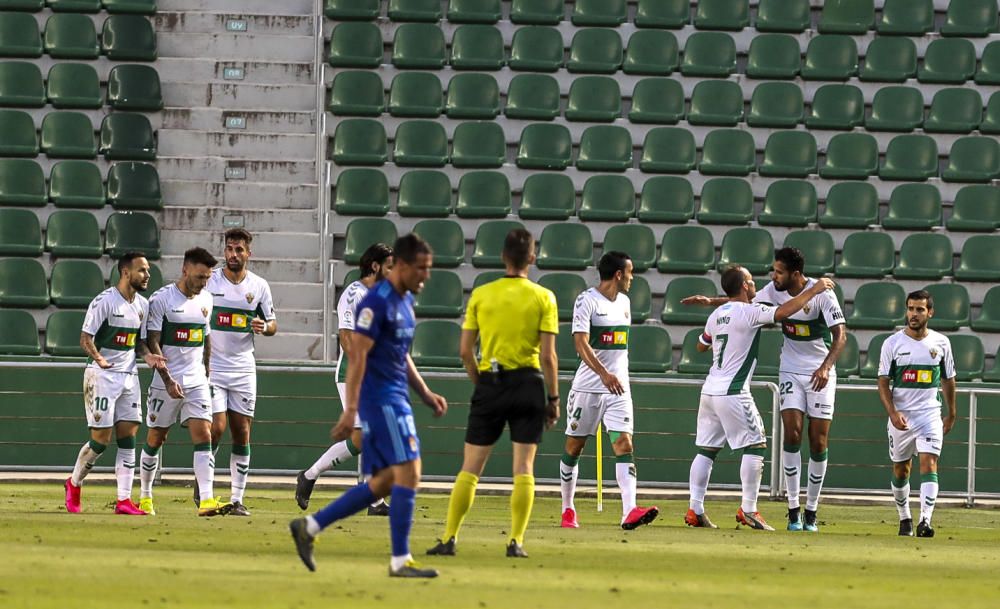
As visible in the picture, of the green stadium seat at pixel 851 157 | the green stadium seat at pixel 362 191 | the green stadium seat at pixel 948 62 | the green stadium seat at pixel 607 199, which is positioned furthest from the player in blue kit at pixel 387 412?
the green stadium seat at pixel 948 62

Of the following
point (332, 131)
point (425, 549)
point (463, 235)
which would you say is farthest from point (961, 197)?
point (425, 549)

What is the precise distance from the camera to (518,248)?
407 inches

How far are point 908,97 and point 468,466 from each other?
14.1 m

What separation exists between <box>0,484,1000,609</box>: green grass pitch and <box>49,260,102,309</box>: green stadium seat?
17.8 feet

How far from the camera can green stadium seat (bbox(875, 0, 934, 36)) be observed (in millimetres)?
23094

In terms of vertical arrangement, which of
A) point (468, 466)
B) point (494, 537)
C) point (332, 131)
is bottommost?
point (494, 537)

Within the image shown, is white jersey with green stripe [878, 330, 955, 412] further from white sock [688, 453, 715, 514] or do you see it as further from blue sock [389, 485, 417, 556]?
blue sock [389, 485, 417, 556]

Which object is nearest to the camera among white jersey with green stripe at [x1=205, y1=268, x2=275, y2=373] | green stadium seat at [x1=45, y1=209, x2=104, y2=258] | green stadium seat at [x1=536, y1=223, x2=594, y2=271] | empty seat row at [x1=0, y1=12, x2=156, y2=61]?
white jersey with green stripe at [x1=205, y1=268, x2=275, y2=373]

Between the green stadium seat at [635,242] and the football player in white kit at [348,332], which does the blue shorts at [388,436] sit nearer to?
the football player in white kit at [348,332]

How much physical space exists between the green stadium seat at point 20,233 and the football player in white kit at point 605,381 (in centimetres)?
926

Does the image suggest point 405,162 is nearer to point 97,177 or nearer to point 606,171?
point 606,171

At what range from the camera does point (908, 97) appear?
2242 cm

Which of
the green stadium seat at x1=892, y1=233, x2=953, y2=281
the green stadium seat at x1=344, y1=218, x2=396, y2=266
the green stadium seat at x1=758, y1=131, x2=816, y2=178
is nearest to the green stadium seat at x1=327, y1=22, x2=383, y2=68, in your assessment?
the green stadium seat at x1=344, y1=218, x2=396, y2=266

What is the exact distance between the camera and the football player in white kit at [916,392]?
1420 cm
